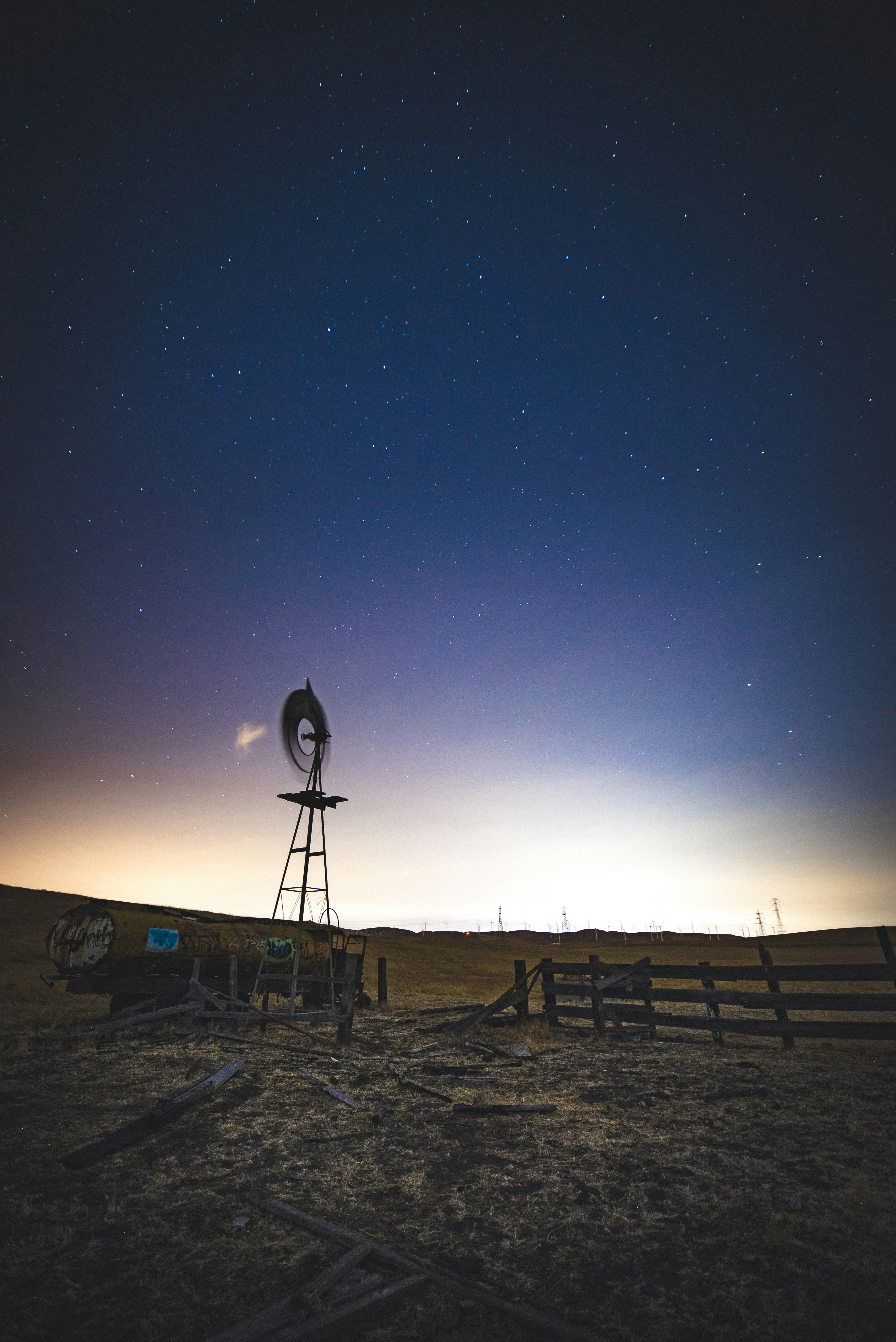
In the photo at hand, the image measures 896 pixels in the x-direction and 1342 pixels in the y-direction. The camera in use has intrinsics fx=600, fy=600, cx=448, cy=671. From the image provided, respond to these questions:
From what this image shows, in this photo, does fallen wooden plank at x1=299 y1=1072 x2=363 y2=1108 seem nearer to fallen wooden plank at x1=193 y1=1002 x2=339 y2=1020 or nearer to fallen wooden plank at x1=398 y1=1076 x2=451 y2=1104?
fallen wooden plank at x1=398 y1=1076 x2=451 y2=1104

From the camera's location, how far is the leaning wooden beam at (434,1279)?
3664 millimetres

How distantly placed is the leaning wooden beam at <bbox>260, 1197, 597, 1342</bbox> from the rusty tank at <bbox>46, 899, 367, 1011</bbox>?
9.44 meters

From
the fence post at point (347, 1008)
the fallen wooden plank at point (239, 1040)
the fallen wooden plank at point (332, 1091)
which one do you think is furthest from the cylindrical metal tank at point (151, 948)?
the fallen wooden plank at point (332, 1091)

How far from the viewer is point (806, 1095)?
8750mm

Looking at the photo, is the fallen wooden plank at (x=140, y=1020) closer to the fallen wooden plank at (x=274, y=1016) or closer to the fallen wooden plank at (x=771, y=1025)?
the fallen wooden plank at (x=274, y=1016)

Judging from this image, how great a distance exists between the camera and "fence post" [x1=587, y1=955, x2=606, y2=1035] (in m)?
13.4

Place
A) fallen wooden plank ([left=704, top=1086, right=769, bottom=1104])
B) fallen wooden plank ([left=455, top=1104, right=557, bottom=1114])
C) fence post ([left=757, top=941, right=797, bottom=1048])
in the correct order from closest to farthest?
fallen wooden plank ([left=455, top=1104, right=557, bottom=1114]), fallen wooden plank ([left=704, top=1086, right=769, bottom=1104]), fence post ([left=757, top=941, right=797, bottom=1048])

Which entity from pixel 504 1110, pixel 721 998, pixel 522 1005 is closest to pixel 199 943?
pixel 522 1005

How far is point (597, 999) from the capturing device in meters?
13.5

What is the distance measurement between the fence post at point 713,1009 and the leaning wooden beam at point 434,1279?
30.9 ft

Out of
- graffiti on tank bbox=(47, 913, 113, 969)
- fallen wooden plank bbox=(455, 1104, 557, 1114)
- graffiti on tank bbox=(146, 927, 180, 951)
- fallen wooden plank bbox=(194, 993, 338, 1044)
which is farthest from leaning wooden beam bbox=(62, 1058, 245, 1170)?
graffiti on tank bbox=(47, 913, 113, 969)

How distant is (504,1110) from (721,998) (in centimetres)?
557

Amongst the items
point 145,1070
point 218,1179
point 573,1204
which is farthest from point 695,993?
point 145,1070

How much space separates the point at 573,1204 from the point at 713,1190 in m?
1.36
